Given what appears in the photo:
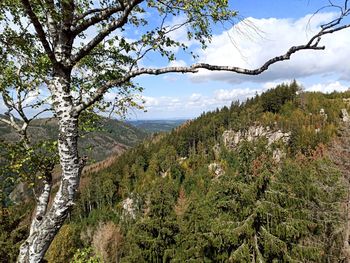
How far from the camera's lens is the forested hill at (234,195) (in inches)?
723

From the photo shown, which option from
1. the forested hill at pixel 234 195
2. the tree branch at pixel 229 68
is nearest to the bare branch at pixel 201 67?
the tree branch at pixel 229 68

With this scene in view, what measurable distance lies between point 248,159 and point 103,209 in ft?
334

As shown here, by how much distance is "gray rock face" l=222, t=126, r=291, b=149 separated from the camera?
12760cm

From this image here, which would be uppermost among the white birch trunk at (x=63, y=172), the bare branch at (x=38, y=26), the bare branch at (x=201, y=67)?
the bare branch at (x=38, y=26)

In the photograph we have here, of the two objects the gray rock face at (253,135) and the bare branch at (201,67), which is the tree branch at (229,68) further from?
the gray rock face at (253,135)

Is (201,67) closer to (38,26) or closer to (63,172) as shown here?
(38,26)

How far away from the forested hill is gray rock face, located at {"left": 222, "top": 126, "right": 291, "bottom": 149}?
61 cm

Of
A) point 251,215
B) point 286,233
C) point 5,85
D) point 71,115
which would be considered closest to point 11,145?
point 5,85

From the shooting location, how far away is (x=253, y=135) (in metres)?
141

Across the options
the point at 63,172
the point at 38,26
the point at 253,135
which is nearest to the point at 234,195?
the point at 63,172

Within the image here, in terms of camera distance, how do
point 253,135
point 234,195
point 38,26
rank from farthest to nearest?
1. point 253,135
2. point 234,195
3. point 38,26

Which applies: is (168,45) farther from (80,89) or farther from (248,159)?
(248,159)

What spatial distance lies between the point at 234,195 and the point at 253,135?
12557 centimetres

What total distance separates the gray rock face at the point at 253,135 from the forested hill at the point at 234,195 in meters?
0.61
